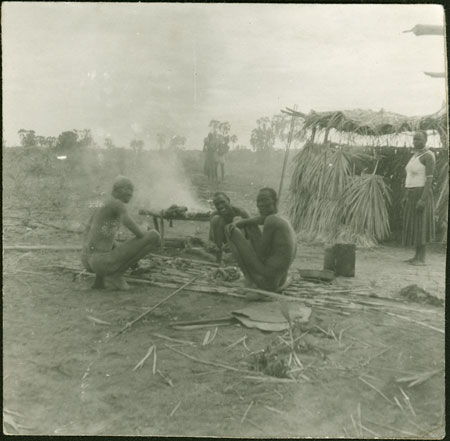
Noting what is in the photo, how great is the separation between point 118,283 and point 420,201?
4968 mm

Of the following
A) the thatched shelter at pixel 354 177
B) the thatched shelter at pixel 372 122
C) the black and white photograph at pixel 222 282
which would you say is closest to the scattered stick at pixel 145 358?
the black and white photograph at pixel 222 282

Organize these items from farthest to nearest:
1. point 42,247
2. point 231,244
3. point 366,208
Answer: point 366,208 → point 42,247 → point 231,244

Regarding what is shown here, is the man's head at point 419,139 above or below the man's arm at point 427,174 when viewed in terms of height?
above

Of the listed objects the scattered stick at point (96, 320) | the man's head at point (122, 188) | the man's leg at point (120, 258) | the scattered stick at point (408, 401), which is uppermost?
the man's head at point (122, 188)

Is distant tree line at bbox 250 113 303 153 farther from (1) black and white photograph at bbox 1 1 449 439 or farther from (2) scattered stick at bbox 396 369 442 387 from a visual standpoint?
(2) scattered stick at bbox 396 369 442 387

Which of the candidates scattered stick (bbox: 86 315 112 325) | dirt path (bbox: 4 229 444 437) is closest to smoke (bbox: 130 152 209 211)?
scattered stick (bbox: 86 315 112 325)

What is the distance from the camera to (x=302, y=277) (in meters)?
6.25

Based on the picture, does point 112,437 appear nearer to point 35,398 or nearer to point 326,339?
point 35,398

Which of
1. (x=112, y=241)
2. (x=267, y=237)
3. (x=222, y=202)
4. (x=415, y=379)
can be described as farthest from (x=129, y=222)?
(x=415, y=379)

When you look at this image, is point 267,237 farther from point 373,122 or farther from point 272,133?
point 272,133

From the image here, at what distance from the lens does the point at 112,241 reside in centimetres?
556

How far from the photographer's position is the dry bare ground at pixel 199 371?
330cm

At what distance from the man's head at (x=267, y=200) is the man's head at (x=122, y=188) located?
1.61 metres

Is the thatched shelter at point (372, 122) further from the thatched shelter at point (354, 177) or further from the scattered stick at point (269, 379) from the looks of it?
the scattered stick at point (269, 379)
